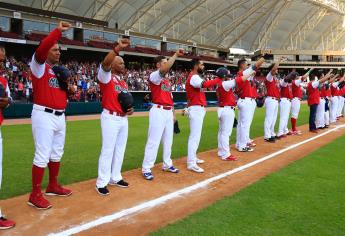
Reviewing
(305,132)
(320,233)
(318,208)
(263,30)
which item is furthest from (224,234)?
(263,30)

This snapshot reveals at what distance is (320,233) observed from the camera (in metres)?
4.01

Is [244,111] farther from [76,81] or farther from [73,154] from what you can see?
[76,81]

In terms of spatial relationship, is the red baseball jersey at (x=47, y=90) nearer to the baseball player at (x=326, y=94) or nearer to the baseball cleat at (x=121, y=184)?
the baseball cleat at (x=121, y=184)

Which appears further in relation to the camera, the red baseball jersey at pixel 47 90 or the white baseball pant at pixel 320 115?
the white baseball pant at pixel 320 115

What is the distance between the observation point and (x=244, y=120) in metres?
9.67

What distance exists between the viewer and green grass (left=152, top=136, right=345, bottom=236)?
4.08 meters

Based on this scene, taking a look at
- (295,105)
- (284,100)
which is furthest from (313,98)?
(284,100)

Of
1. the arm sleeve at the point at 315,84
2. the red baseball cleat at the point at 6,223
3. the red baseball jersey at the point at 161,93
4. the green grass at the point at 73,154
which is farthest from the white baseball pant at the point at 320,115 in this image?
the red baseball cleat at the point at 6,223

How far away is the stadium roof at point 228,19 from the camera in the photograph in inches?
1642

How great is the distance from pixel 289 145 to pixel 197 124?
14.1 feet

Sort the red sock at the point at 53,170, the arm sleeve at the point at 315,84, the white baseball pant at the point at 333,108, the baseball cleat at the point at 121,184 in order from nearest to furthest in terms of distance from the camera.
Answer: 1. the red sock at the point at 53,170
2. the baseball cleat at the point at 121,184
3. the arm sleeve at the point at 315,84
4. the white baseball pant at the point at 333,108

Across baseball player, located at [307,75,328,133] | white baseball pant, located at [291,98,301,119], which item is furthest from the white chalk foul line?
baseball player, located at [307,75,328,133]

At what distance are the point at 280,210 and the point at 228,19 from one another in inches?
2093

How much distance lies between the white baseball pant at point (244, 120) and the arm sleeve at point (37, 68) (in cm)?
604
